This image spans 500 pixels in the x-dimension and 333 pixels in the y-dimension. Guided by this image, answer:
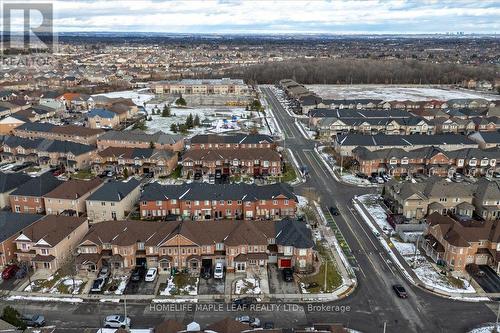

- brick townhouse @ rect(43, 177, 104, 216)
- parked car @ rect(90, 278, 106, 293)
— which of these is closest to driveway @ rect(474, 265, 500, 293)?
parked car @ rect(90, 278, 106, 293)

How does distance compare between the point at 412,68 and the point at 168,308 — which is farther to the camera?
the point at 412,68

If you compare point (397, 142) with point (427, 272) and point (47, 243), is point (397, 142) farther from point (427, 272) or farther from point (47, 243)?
point (47, 243)

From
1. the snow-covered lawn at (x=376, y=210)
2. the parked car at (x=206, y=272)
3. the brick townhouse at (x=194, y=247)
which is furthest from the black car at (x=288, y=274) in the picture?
the snow-covered lawn at (x=376, y=210)

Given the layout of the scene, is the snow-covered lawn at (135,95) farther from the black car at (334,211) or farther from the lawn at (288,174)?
the black car at (334,211)

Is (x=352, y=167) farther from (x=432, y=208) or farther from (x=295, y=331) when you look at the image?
(x=295, y=331)

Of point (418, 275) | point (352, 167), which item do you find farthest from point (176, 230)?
point (352, 167)

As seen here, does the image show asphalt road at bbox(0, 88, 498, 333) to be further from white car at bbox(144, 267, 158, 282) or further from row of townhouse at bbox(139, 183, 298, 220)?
row of townhouse at bbox(139, 183, 298, 220)

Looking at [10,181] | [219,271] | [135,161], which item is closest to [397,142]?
[135,161]
